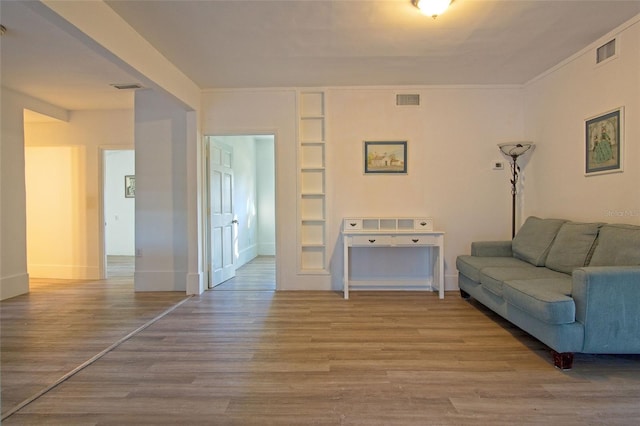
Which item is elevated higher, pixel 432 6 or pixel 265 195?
pixel 432 6

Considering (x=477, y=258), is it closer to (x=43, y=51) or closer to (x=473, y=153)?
(x=473, y=153)

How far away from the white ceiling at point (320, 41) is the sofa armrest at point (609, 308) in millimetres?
1954

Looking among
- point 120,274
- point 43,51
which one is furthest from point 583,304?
point 120,274

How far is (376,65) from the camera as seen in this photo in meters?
3.57

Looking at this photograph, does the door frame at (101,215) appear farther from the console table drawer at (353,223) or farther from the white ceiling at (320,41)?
the console table drawer at (353,223)


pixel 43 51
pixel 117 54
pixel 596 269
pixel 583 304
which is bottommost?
pixel 583 304

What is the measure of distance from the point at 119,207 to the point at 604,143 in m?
8.87

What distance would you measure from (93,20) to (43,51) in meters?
1.39

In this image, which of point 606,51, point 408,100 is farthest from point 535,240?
point 408,100

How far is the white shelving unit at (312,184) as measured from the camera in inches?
170

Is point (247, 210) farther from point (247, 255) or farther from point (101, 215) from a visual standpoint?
point (101, 215)

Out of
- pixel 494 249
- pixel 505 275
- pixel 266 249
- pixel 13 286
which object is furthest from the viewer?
pixel 266 249

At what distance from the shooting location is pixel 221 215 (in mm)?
4781

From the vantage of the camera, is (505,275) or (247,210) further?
(247,210)
